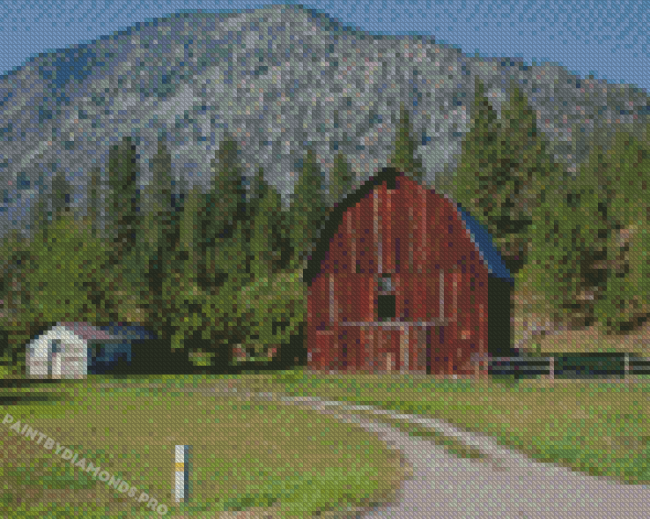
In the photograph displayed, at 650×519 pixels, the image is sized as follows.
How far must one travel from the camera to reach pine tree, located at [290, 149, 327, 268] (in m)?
109

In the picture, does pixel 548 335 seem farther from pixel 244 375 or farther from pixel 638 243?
pixel 244 375

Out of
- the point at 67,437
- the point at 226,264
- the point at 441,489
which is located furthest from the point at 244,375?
the point at 226,264

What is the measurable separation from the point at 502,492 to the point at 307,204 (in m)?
96.1

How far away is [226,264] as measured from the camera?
348 ft

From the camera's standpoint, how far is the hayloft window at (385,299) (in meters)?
49.4

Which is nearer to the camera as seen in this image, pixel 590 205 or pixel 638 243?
pixel 638 243

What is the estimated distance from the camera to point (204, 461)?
20.9 meters

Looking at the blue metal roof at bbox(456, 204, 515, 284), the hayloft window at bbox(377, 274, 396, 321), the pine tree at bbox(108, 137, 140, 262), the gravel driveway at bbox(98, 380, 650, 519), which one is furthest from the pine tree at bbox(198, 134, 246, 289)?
the gravel driveway at bbox(98, 380, 650, 519)

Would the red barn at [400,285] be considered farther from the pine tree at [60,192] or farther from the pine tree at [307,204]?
the pine tree at [60,192]

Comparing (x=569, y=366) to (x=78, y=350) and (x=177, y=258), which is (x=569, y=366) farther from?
(x=177, y=258)

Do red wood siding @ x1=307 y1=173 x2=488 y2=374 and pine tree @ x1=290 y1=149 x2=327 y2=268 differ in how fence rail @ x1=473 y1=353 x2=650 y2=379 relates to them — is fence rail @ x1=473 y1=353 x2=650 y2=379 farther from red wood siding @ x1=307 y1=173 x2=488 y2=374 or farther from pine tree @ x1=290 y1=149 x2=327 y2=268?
pine tree @ x1=290 y1=149 x2=327 y2=268

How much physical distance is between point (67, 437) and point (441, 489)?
13.1 m

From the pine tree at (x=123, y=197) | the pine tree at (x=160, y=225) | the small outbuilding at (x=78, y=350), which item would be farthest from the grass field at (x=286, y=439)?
the pine tree at (x=123, y=197)

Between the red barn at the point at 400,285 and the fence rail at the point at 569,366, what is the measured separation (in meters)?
1.13
